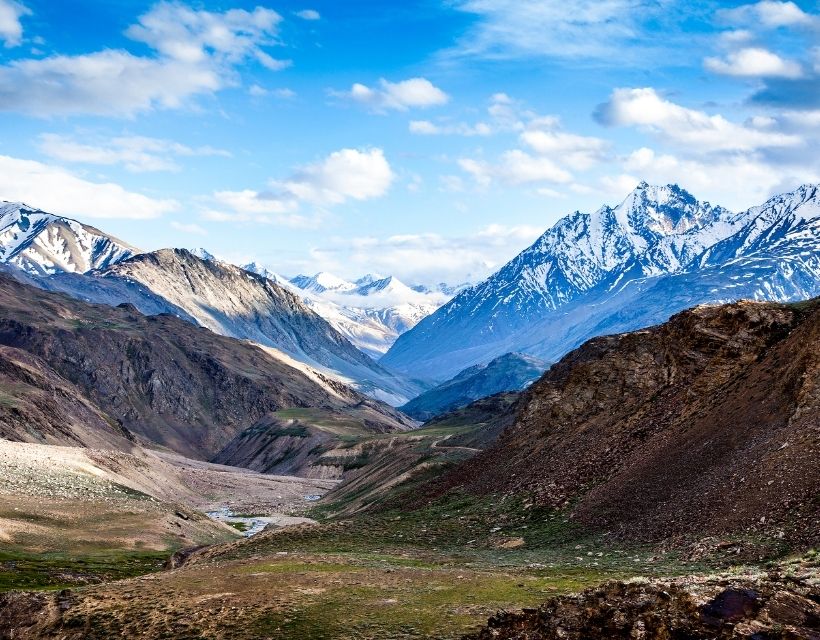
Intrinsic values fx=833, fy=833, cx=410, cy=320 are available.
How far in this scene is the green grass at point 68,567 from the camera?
192 ft

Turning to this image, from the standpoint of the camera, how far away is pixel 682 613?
21.6 meters

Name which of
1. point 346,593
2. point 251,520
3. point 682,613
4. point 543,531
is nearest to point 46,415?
point 251,520

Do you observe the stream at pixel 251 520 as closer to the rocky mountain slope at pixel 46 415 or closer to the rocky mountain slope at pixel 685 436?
the rocky mountain slope at pixel 685 436

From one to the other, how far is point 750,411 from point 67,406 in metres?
167

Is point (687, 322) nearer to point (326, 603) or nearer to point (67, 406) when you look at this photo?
point (326, 603)

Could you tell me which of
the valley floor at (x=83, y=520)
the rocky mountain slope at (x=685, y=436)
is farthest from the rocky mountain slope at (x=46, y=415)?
the rocky mountain slope at (x=685, y=436)

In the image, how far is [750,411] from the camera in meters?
54.6

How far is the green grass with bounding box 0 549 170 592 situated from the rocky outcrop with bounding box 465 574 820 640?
42.0 meters

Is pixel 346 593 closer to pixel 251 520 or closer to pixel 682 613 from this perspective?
pixel 682 613

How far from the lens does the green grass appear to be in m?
58.4

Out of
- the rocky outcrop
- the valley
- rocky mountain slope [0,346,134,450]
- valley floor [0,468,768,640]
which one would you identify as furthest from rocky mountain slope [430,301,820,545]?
rocky mountain slope [0,346,134,450]

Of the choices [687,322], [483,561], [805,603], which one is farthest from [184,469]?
[805,603]

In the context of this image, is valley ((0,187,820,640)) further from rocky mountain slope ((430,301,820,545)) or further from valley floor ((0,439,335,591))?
valley floor ((0,439,335,591))

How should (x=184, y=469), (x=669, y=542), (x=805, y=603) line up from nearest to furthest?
(x=805, y=603) < (x=669, y=542) < (x=184, y=469)
